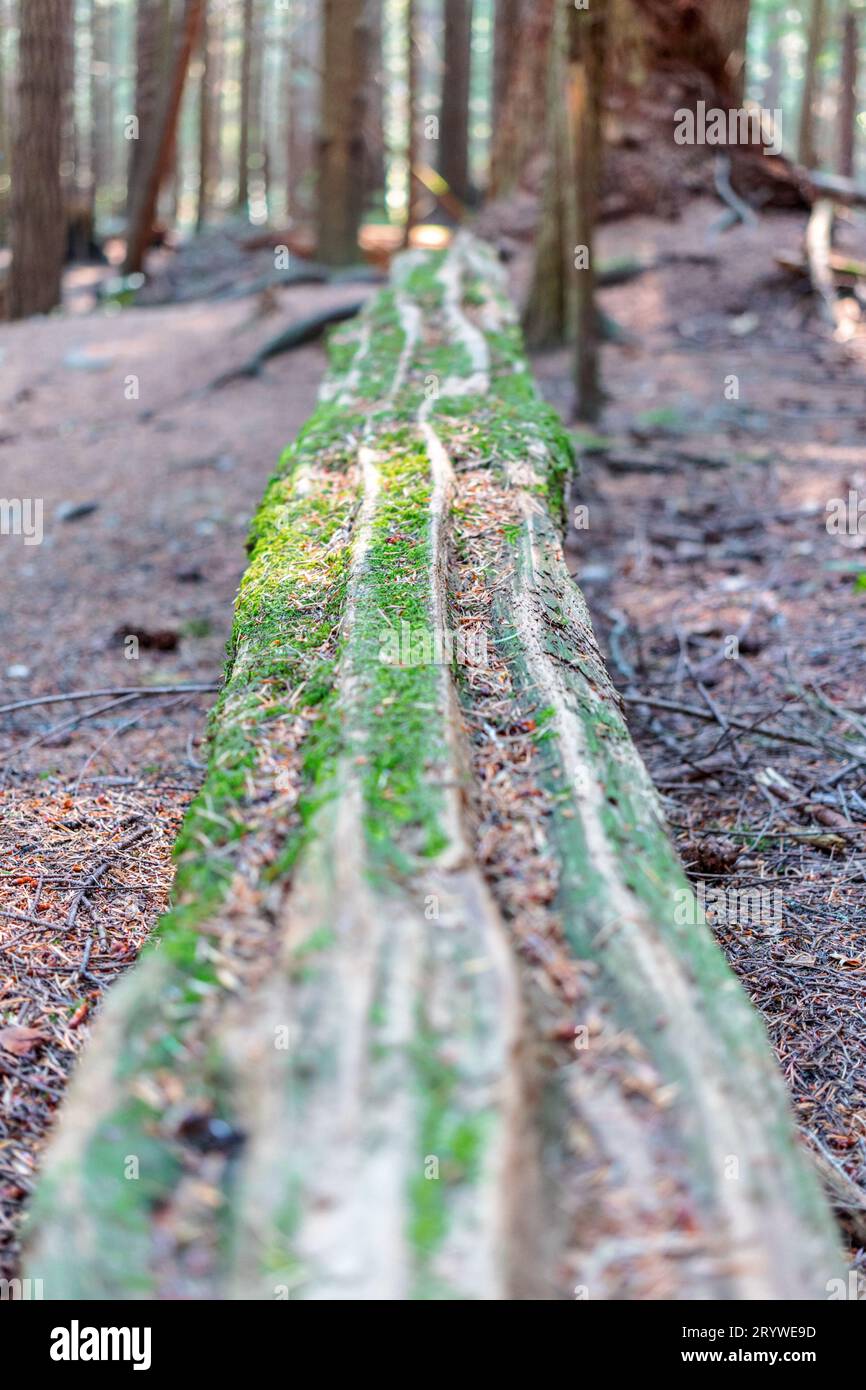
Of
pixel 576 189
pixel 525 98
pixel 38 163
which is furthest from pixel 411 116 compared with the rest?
pixel 576 189

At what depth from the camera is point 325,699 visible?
2.29 m

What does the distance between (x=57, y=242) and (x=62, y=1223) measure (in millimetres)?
12549

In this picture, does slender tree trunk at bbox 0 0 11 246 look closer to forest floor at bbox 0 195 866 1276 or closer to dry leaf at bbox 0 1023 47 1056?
forest floor at bbox 0 195 866 1276

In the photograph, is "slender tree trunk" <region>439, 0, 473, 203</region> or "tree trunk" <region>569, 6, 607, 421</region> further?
"slender tree trunk" <region>439, 0, 473, 203</region>

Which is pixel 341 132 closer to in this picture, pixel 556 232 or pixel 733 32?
pixel 733 32

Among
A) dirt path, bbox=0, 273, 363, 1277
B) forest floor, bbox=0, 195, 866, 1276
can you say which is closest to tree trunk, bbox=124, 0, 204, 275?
dirt path, bbox=0, 273, 363, 1277

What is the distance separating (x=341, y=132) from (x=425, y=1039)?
13362 mm

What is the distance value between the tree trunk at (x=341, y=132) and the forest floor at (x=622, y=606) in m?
2.83

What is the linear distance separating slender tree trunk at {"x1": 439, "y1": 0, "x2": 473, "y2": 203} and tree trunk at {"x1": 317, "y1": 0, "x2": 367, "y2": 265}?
4.75 meters

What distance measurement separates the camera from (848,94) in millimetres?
22672

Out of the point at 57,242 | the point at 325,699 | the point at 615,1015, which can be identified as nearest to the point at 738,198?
the point at 57,242


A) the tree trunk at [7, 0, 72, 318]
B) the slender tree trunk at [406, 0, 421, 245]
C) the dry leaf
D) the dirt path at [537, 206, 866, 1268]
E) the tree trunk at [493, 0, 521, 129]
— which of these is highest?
the tree trunk at [493, 0, 521, 129]

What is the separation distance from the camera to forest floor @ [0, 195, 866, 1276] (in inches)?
97.3
